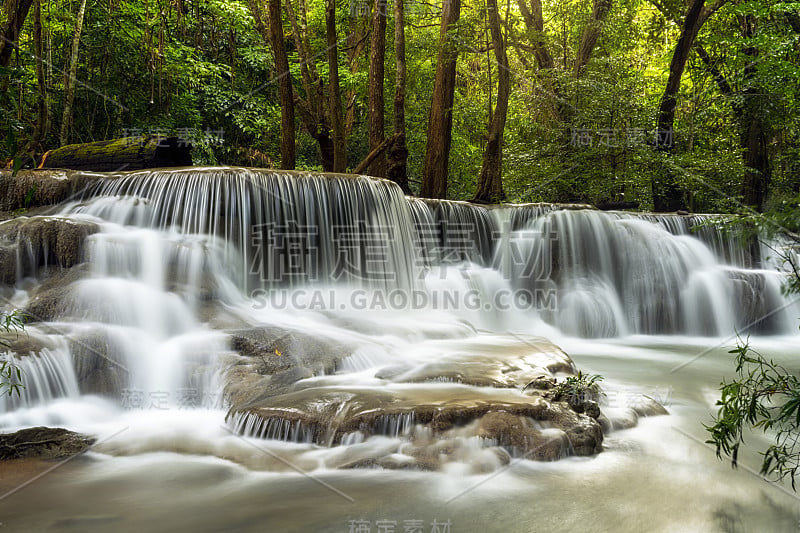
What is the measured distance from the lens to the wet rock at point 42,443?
3783mm

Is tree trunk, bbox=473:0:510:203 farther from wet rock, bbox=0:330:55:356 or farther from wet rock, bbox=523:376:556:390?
wet rock, bbox=0:330:55:356

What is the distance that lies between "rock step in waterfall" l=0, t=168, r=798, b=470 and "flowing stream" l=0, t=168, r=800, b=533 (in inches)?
1.2

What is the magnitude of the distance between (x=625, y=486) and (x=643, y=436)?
94 centimetres

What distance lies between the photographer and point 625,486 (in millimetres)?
3486

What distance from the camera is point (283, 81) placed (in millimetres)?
10570

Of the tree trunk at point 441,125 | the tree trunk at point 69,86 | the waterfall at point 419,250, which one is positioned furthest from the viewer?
the tree trunk at point 441,125

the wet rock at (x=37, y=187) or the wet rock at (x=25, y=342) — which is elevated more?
the wet rock at (x=37, y=187)

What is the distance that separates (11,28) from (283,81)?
4.75m

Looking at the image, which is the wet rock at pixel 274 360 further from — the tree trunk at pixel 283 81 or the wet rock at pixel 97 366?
the tree trunk at pixel 283 81

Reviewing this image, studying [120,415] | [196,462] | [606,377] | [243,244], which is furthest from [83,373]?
[606,377]

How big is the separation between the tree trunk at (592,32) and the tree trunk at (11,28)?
39.2 ft

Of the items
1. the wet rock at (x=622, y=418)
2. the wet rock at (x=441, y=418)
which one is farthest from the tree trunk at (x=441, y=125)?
the wet rock at (x=441, y=418)

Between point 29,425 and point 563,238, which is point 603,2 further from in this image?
point 29,425

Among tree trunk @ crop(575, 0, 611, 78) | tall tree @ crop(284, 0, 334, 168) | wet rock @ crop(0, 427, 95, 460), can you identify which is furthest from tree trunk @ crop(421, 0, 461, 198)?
wet rock @ crop(0, 427, 95, 460)
